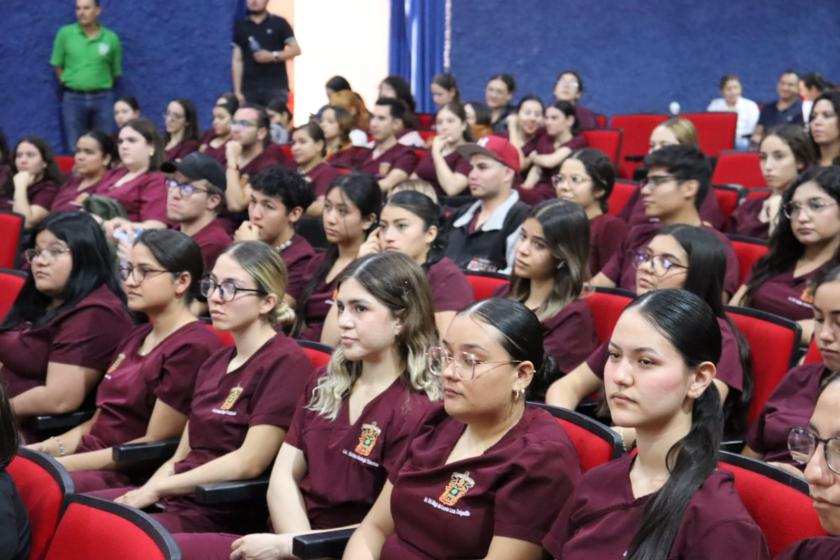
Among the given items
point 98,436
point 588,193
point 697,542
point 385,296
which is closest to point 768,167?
point 588,193

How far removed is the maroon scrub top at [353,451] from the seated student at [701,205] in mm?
2326

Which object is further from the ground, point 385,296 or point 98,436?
point 385,296

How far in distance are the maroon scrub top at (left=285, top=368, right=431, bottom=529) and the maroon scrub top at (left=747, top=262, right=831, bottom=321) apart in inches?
60.9

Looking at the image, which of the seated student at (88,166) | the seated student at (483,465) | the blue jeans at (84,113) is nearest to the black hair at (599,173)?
the seated student at (483,465)

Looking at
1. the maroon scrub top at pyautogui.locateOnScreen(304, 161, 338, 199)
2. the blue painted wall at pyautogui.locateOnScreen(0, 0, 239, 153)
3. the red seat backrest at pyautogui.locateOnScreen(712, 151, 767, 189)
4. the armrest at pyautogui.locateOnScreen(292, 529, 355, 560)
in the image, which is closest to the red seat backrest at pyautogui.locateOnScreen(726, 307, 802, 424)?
the armrest at pyautogui.locateOnScreen(292, 529, 355, 560)

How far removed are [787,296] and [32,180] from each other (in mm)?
4406

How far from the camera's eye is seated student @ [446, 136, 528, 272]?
458 cm

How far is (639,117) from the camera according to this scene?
344 inches

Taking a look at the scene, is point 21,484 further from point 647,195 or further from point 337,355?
point 647,195

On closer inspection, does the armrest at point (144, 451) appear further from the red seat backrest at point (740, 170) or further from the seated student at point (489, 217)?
the red seat backrest at point (740, 170)

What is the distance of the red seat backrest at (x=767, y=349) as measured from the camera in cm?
302

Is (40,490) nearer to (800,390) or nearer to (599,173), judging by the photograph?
(800,390)

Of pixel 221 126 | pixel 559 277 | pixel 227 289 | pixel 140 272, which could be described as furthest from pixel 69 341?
pixel 221 126

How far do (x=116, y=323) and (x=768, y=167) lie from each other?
276 cm
